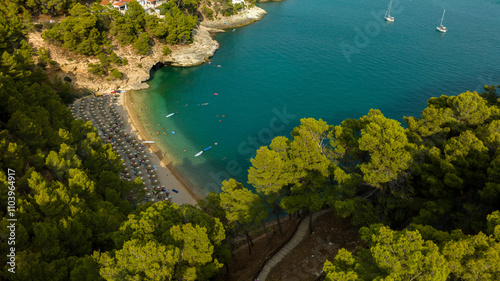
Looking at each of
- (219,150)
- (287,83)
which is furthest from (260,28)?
(219,150)

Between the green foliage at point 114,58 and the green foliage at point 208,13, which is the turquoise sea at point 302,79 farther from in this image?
the green foliage at point 208,13

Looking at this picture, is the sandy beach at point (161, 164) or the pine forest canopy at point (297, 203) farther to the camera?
the sandy beach at point (161, 164)

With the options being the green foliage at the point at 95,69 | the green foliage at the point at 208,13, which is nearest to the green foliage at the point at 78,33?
the green foliage at the point at 95,69

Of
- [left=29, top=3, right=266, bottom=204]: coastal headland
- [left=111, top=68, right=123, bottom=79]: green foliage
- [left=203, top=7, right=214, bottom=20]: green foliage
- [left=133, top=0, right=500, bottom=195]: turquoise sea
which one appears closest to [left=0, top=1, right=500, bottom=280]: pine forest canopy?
[left=29, top=3, right=266, bottom=204]: coastal headland

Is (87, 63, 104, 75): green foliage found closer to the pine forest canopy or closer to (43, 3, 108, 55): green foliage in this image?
(43, 3, 108, 55): green foliage

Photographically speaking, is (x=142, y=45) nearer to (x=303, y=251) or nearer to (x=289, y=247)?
(x=289, y=247)

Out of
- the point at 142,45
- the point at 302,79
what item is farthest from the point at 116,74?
the point at 302,79
